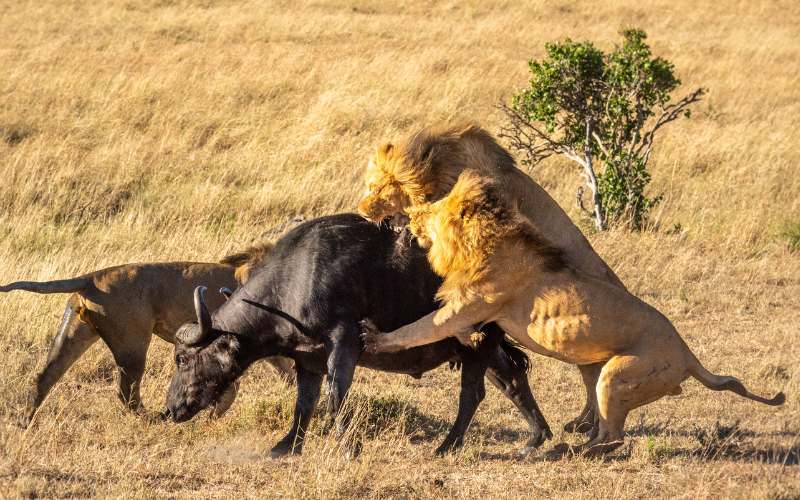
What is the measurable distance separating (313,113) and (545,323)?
10.3m

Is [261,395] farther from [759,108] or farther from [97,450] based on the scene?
[759,108]

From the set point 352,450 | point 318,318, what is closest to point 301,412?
point 352,450

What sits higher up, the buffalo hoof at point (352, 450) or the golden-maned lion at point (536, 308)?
the golden-maned lion at point (536, 308)

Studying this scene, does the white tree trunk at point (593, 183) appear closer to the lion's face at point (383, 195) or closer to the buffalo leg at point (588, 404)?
the buffalo leg at point (588, 404)

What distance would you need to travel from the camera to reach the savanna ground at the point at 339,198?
6371 millimetres

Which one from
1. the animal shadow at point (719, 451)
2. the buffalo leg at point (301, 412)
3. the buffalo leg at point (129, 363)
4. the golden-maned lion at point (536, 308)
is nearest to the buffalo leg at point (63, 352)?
the buffalo leg at point (129, 363)

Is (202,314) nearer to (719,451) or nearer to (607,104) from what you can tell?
(719,451)

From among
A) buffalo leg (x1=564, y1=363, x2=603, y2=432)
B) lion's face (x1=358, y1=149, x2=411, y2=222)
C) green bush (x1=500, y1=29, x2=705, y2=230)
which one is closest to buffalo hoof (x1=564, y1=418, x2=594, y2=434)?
buffalo leg (x1=564, y1=363, x2=603, y2=432)

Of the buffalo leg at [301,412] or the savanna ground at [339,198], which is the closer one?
the savanna ground at [339,198]

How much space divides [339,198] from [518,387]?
605cm

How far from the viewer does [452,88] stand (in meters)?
17.9

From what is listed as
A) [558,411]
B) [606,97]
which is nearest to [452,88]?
[606,97]

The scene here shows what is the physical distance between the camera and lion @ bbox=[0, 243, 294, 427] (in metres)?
7.31

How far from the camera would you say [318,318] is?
6.47 meters
